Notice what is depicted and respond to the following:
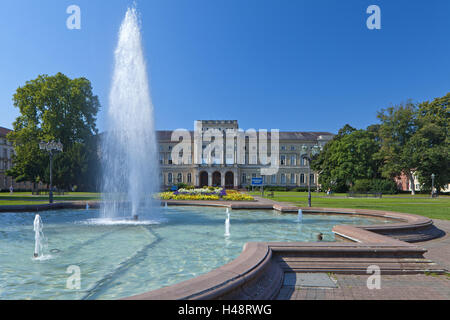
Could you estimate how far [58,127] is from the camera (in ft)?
139

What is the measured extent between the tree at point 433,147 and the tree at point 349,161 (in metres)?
7.17

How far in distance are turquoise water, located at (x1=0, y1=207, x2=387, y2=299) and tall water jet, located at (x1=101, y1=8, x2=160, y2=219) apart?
265 cm

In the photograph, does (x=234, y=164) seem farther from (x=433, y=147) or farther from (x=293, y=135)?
(x=433, y=147)

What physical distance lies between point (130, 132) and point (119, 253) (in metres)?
8.67

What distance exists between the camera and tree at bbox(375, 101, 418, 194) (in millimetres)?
48250

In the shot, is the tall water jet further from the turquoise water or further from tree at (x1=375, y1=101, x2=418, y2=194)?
tree at (x1=375, y1=101, x2=418, y2=194)

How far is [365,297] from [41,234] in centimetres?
1024

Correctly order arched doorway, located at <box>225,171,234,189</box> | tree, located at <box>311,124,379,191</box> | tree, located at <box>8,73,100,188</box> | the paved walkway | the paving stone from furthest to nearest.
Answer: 1. arched doorway, located at <box>225,171,234,189</box>
2. tree, located at <box>311,124,379,191</box>
3. tree, located at <box>8,73,100,188</box>
4. the paving stone
5. the paved walkway

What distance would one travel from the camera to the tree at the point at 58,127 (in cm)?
4106

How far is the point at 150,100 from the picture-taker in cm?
1570

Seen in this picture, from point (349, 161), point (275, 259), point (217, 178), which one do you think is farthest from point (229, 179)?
point (275, 259)

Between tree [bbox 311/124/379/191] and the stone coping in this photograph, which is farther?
tree [bbox 311/124/379/191]

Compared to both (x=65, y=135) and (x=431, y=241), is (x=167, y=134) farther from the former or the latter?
(x=431, y=241)

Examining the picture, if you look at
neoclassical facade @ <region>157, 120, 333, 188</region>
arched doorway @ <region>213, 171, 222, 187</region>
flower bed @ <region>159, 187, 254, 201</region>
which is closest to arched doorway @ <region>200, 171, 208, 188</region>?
neoclassical facade @ <region>157, 120, 333, 188</region>
